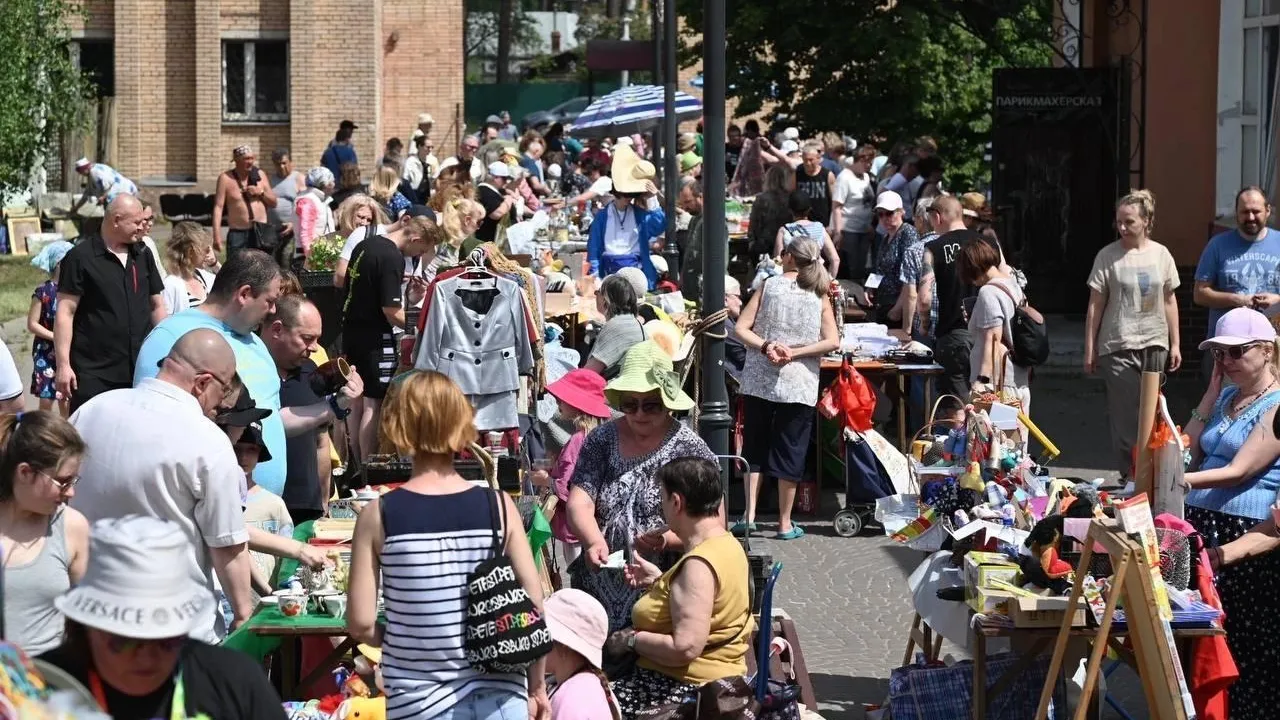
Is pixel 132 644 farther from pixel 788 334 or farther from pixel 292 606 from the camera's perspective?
pixel 788 334

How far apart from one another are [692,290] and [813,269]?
4.95 metres

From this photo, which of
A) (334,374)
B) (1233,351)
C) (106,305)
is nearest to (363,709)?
(334,374)

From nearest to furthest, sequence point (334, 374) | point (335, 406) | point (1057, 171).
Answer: point (335, 406) → point (334, 374) → point (1057, 171)

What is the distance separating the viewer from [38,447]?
5.26 metres

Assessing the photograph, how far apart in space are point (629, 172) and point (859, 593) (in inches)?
244

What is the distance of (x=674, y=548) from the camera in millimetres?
6480

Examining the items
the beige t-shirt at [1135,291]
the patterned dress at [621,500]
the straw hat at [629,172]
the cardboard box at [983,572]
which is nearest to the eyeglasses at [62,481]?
the patterned dress at [621,500]

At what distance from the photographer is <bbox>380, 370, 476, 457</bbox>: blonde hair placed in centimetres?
510

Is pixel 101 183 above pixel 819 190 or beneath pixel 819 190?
above

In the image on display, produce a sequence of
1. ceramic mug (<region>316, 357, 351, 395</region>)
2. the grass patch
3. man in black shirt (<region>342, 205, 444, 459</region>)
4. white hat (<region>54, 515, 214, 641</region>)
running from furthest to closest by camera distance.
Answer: the grass patch < man in black shirt (<region>342, 205, 444, 459</region>) < ceramic mug (<region>316, 357, 351, 395</region>) < white hat (<region>54, 515, 214, 641</region>)

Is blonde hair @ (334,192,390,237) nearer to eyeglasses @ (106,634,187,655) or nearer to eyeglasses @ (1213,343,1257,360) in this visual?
eyeglasses @ (1213,343,1257,360)

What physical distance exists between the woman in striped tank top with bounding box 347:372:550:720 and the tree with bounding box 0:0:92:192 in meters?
21.7

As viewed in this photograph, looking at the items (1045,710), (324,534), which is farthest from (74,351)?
(1045,710)

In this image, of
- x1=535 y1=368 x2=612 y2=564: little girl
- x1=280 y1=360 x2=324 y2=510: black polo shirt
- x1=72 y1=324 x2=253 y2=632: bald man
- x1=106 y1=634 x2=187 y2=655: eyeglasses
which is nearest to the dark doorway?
x1=535 y1=368 x2=612 y2=564: little girl
